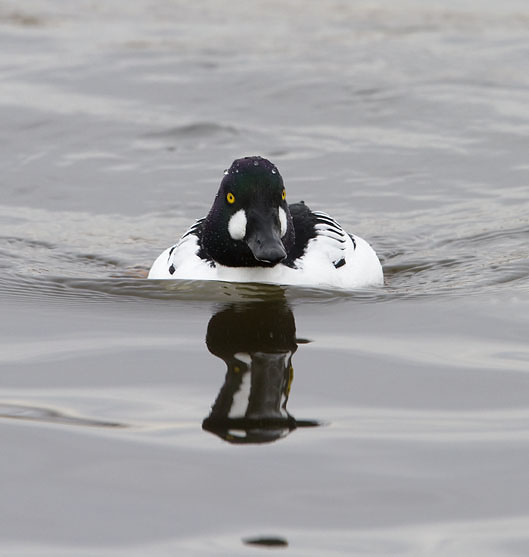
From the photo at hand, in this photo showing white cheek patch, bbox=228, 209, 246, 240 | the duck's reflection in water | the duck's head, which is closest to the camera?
the duck's reflection in water

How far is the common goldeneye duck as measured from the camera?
722 cm

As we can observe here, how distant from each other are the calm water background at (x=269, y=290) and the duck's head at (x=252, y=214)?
1.17 feet

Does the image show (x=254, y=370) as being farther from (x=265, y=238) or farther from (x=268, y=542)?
(x=268, y=542)

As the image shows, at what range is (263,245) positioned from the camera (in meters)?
7.10

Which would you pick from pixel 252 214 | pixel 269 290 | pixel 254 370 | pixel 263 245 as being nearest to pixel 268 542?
pixel 254 370

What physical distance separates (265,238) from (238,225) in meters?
0.32

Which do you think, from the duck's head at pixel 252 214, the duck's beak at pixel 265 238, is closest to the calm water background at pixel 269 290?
the duck's head at pixel 252 214

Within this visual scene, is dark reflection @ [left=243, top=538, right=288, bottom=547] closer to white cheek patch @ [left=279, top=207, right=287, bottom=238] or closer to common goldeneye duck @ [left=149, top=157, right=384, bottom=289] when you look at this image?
common goldeneye duck @ [left=149, top=157, right=384, bottom=289]

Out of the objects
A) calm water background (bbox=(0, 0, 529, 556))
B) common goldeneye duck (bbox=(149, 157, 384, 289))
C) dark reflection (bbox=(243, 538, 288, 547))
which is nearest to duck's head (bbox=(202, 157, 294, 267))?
common goldeneye duck (bbox=(149, 157, 384, 289))

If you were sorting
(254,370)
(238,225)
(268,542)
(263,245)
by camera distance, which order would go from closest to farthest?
(268,542) → (254,370) → (263,245) → (238,225)

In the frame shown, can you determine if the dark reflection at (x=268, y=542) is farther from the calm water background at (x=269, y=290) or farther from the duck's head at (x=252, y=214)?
the duck's head at (x=252, y=214)

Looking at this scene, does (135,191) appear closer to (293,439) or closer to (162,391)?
(162,391)

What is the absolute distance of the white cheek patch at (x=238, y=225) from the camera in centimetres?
733

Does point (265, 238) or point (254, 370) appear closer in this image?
point (254, 370)
